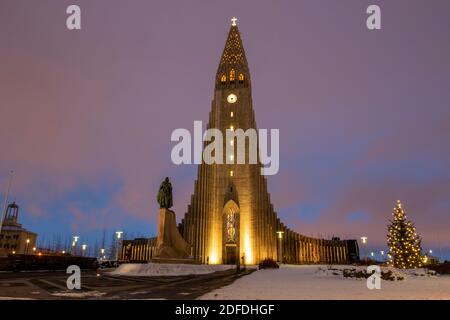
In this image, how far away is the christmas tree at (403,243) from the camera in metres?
31.5

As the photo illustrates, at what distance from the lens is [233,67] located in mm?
59062

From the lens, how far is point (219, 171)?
52812mm

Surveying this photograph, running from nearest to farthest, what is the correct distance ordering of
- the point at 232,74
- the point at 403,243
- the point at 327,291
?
1. the point at 327,291
2. the point at 403,243
3. the point at 232,74

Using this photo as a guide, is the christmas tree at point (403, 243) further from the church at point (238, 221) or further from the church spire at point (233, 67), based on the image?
the church spire at point (233, 67)

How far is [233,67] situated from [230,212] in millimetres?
27584

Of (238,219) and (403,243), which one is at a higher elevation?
(238,219)

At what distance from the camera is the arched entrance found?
49.8m

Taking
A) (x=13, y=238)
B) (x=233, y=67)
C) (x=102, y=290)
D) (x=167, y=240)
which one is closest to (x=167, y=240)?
(x=167, y=240)

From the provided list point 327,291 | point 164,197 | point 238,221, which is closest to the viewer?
point 327,291

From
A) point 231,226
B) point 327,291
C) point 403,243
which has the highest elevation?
point 231,226

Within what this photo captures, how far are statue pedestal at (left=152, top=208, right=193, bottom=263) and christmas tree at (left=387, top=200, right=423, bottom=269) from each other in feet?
71.5

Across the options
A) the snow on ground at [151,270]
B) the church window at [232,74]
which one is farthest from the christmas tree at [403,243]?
the church window at [232,74]

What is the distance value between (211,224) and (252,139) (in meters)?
16.2

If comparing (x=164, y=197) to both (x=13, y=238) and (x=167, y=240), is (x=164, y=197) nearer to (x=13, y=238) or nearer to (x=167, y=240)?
(x=167, y=240)
